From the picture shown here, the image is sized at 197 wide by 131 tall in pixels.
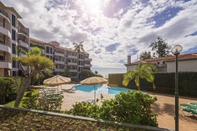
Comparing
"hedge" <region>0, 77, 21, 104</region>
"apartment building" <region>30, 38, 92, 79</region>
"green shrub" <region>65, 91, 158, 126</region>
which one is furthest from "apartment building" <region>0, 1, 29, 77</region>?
"green shrub" <region>65, 91, 158, 126</region>

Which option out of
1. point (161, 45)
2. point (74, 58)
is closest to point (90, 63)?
point (74, 58)

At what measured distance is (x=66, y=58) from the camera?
176ft

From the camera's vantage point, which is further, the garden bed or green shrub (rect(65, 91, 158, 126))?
green shrub (rect(65, 91, 158, 126))

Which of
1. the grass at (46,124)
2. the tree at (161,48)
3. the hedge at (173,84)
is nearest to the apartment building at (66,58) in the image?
the tree at (161,48)

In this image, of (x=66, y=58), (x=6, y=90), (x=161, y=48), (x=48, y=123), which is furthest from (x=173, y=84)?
(x=66, y=58)

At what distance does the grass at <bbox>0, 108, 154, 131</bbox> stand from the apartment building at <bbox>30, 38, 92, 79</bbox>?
39129mm

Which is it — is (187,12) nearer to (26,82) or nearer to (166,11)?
(166,11)

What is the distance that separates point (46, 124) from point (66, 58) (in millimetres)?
50385

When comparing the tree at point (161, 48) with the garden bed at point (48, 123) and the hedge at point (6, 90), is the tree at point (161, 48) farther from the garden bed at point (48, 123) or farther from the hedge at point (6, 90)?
the hedge at point (6, 90)

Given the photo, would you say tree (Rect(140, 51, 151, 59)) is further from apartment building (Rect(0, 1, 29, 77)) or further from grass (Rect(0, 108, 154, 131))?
grass (Rect(0, 108, 154, 131))

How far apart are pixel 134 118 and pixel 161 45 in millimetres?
44077

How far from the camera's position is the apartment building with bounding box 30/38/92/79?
146 feet

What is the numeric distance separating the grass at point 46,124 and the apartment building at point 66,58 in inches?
1541

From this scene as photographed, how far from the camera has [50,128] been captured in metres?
4.75
